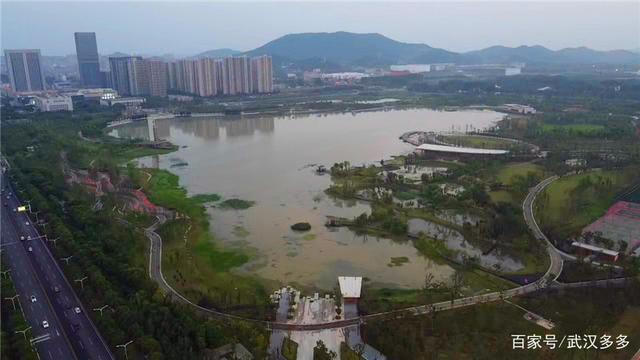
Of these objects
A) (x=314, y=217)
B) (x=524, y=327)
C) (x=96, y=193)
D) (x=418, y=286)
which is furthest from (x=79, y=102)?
(x=524, y=327)

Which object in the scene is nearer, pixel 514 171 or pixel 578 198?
pixel 578 198

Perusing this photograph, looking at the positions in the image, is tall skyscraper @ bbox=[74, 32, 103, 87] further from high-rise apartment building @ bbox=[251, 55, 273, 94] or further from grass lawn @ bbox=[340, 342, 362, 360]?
grass lawn @ bbox=[340, 342, 362, 360]

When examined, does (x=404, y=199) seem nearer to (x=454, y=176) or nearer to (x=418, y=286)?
(x=454, y=176)

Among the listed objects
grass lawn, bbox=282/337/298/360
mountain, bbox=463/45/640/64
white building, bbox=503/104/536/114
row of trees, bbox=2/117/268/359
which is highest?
mountain, bbox=463/45/640/64

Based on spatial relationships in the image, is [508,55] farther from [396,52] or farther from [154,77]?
[154,77]

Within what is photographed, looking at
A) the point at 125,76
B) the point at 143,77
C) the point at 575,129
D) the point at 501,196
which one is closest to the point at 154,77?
the point at 143,77

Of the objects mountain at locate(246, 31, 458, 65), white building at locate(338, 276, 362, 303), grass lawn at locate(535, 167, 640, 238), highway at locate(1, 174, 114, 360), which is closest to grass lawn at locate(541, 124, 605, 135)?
grass lawn at locate(535, 167, 640, 238)
